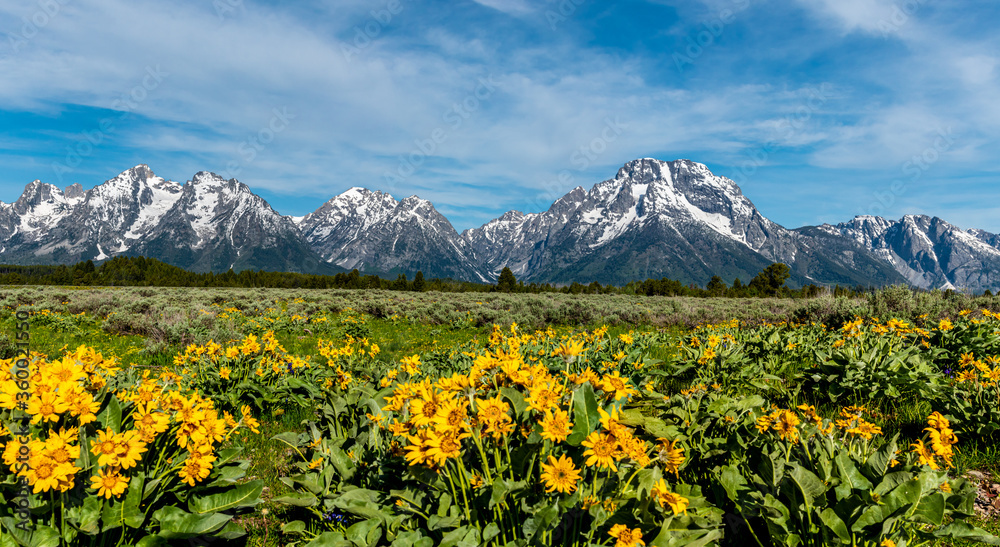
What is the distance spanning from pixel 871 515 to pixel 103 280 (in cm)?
7571

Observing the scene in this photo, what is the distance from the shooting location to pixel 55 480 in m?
1.62

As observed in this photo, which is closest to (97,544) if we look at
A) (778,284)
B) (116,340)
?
(116,340)

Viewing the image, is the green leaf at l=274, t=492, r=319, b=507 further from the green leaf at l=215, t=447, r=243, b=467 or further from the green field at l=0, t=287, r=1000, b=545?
the green leaf at l=215, t=447, r=243, b=467

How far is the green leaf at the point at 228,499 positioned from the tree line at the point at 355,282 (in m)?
44.3

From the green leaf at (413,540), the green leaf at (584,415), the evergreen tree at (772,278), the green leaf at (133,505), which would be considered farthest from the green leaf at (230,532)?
the evergreen tree at (772,278)

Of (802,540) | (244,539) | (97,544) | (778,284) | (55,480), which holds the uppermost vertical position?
(778,284)

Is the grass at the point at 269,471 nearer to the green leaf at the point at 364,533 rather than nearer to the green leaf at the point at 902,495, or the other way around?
the green leaf at the point at 364,533

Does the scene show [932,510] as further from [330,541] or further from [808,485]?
[330,541]

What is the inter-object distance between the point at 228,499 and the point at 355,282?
52.9 metres

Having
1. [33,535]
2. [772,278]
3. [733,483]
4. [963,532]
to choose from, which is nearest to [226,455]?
[33,535]

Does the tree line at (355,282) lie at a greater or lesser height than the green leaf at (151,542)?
greater

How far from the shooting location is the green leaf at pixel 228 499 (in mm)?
2252

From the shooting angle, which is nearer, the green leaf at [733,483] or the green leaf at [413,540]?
the green leaf at [413,540]

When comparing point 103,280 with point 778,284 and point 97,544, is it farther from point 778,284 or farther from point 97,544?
point 778,284
